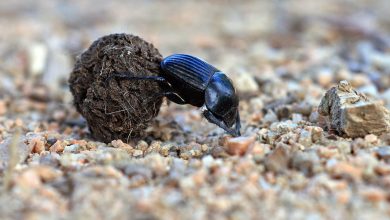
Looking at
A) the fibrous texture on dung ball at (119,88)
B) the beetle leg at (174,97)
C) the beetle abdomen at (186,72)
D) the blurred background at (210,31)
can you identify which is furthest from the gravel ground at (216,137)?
the beetle abdomen at (186,72)

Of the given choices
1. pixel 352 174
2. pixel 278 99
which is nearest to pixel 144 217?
pixel 352 174

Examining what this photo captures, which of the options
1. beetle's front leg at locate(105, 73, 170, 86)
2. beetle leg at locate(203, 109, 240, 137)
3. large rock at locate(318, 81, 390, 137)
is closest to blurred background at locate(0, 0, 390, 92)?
beetle's front leg at locate(105, 73, 170, 86)

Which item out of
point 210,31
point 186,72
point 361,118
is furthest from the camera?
point 210,31

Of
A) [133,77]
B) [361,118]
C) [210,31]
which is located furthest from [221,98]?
[210,31]

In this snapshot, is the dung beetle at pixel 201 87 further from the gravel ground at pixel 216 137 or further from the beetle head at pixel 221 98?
the gravel ground at pixel 216 137

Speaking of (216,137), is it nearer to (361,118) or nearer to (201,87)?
(201,87)

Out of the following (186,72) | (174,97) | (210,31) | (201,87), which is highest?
(186,72)

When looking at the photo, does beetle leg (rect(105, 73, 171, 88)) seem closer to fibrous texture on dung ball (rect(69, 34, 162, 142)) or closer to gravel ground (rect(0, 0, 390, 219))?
fibrous texture on dung ball (rect(69, 34, 162, 142))
